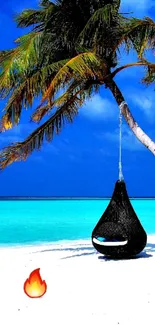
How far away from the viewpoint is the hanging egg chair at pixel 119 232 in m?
8.60

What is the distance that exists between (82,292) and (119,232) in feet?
7.59

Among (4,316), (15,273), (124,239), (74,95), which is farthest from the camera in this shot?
(74,95)

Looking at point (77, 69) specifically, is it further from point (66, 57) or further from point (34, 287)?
point (34, 287)

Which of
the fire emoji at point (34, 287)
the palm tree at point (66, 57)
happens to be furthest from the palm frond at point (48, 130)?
the fire emoji at point (34, 287)

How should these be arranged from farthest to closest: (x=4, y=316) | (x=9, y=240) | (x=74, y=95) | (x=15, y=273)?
(x=9, y=240) < (x=74, y=95) < (x=15, y=273) < (x=4, y=316)

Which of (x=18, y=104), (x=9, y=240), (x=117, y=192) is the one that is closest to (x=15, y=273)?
(x=117, y=192)

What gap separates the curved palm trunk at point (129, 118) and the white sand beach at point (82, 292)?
6.34 ft

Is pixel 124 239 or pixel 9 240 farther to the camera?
pixel 9 240

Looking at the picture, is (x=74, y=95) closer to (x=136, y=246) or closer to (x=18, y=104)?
(x=18, y=104)

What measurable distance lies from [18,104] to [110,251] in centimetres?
283

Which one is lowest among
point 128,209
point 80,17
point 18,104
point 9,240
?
point 9,240

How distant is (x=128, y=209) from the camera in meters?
8.84

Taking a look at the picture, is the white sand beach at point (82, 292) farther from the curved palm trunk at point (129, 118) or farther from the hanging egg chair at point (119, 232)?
the curved palm trunk at point (129, 118)

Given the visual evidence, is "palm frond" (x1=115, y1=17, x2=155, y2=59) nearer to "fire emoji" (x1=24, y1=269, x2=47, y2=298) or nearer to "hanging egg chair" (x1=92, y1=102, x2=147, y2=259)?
"hanging egg chair" (x1=92, y1=102, x2=147, y2=259)
